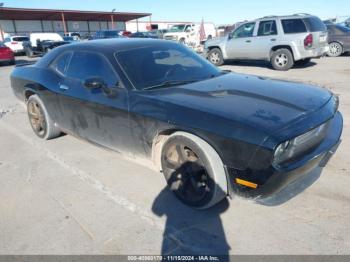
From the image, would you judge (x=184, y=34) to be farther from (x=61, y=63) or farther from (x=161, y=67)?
(x=161, y=67)

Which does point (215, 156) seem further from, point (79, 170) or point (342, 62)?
point (342, 62)

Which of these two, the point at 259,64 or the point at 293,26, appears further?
the point at 259,64

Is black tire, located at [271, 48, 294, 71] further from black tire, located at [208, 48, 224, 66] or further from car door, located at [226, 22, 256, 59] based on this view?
black tire, located at [208, 48, 224, 66]

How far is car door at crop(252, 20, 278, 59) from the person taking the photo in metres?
11.3

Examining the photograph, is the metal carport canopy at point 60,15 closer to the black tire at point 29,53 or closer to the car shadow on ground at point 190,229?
the black tire at point 29,53

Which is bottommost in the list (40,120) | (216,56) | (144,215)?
(216,56)

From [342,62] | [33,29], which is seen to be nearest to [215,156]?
[342,62]

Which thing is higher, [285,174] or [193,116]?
[193,116]

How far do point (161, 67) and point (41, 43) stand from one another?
23169 millimetres

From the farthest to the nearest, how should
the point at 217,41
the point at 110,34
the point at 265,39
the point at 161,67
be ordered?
the point at 110,34 < the point at 217,41 < the point at 265,39 < the point at 161,67

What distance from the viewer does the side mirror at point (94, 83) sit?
3549 millimetres

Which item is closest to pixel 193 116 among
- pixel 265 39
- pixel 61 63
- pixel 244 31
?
pixel 61 63

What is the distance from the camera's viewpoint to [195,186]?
3.05 m

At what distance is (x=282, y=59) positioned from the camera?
37.1ft
